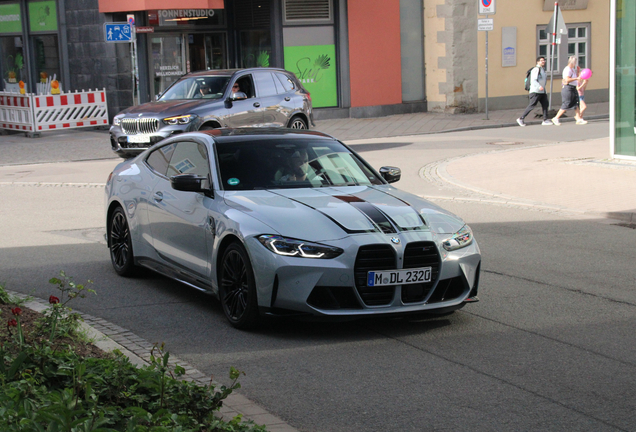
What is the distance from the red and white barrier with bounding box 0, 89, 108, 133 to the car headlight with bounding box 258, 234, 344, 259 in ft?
64.8

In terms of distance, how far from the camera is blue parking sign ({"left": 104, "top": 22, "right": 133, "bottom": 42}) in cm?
2281

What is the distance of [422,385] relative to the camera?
17.4 ft

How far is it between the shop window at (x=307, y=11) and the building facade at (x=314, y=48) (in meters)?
0.03

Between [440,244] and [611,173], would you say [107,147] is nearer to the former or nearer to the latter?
[611,173]

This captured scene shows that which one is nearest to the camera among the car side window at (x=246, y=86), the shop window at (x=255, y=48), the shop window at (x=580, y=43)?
the car side window at (x=246, y=86)

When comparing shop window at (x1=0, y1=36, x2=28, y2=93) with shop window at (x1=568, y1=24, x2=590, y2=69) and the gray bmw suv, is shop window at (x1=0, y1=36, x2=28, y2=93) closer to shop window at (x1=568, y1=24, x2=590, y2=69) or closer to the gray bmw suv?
the gray bmw suv

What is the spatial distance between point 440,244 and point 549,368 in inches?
50.3

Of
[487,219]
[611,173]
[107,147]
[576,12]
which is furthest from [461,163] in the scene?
[576,12]

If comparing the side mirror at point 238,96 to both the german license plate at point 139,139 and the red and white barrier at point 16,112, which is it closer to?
the german license plate at point 139,139

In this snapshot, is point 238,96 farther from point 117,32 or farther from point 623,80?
point 623,80

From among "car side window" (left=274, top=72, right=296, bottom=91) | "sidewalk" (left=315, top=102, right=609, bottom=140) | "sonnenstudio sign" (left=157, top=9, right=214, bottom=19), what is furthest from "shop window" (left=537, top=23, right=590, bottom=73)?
"car side window" (left=274, top=72, right=296, bottom=91)

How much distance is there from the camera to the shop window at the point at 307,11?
28.3 m

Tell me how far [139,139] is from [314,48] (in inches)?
503

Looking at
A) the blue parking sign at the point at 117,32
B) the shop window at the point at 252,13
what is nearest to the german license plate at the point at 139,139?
the blue parking sign at the point at 117,32
